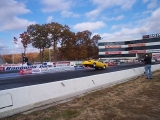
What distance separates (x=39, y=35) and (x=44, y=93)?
178 feet

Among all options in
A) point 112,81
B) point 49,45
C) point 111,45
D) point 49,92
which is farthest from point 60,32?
point 49,92

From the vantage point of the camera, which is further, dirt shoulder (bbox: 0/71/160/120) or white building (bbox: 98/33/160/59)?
white building (bbox: 98/33/160/59)

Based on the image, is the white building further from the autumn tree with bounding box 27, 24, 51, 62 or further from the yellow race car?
the yellow race car

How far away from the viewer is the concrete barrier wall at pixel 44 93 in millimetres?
5625

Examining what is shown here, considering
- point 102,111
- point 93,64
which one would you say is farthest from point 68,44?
point 102,111

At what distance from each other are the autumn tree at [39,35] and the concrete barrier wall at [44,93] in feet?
164

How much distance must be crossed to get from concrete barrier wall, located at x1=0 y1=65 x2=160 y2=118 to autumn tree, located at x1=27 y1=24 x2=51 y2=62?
4985cm

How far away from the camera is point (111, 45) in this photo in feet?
326

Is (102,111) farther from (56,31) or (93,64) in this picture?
(56,31)

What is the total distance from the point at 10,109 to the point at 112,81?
788 centimetres

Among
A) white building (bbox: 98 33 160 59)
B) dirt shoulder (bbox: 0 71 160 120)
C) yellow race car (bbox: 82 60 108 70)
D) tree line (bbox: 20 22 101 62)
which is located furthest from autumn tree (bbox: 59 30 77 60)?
dirt shoulder (bbox: 0 71 160 120)

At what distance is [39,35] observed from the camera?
59.2 metres

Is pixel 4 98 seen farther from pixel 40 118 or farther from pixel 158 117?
pixel 158 117

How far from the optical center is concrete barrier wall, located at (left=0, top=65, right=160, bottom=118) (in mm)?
5625
